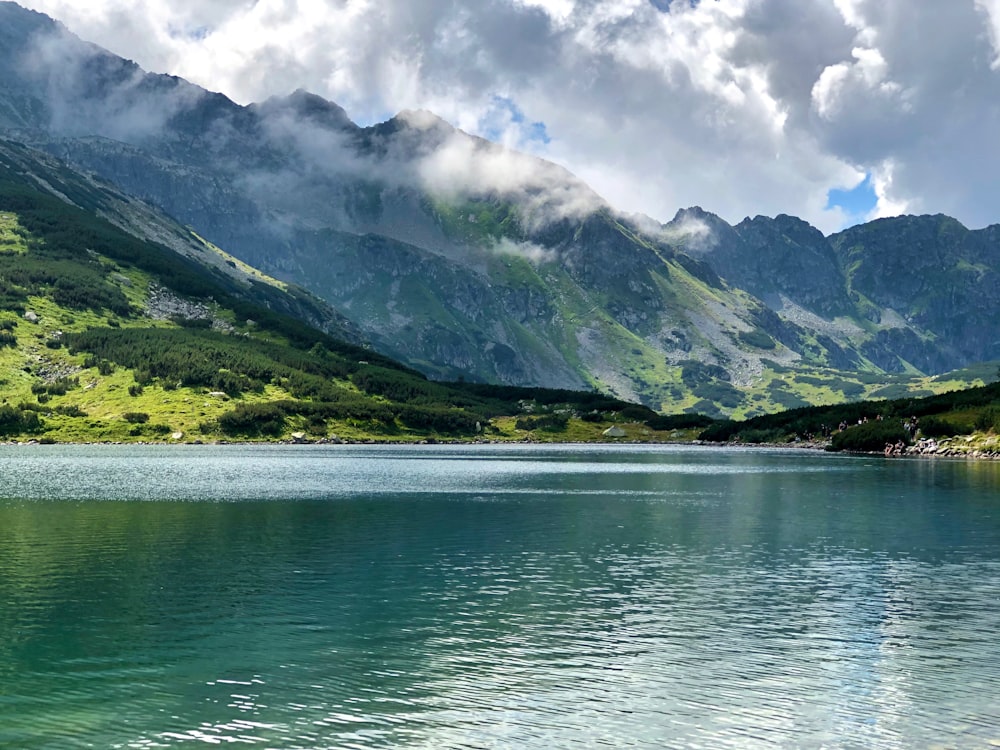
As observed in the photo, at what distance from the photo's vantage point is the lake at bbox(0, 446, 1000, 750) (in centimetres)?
3012

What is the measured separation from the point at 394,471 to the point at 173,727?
134402 millimetres

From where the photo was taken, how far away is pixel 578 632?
142 ft

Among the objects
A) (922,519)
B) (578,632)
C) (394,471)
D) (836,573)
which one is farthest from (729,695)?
(394,471)

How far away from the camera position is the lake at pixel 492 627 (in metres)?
30.1

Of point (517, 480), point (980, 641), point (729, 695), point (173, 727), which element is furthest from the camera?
point (517, 480)

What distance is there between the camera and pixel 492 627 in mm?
44000

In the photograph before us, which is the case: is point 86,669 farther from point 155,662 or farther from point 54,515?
point 54,515

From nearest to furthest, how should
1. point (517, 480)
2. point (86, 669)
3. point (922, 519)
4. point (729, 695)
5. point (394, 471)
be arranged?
point (729, 695) → point (86, 669) → point (922, 519) → point (517, 480) → point (394, 471)

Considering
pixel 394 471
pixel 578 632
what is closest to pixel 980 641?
pixel 578 632

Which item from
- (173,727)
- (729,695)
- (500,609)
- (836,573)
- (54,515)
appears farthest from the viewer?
(54,515)

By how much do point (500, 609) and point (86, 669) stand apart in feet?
68.1

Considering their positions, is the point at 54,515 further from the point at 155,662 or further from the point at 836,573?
the point at 836,573

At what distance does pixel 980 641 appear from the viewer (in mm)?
41938

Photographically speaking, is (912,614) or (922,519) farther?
(922,519)
